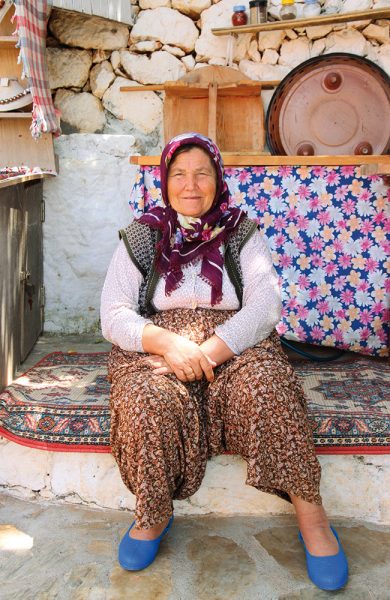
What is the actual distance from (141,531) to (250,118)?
101 inches

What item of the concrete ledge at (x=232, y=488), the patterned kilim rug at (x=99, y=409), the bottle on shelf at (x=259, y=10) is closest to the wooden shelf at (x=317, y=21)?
the bottle on shelf at (x=259, y=10)

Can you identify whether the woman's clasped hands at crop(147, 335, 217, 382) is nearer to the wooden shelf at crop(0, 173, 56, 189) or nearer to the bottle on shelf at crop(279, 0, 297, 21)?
the wooden shelf at crop(0, 173, 56, 189)

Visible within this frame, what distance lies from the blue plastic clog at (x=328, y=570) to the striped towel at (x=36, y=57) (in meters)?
2.54

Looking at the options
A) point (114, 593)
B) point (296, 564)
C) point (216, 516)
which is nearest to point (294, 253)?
point (216, 516)

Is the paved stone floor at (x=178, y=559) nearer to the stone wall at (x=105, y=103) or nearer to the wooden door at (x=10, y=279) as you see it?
the wooden door at (x=10, y=279)

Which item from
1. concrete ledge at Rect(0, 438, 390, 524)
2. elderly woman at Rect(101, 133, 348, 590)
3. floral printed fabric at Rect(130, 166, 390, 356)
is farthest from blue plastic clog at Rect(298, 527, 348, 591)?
floral printed fabric at Rect(130, 166, 390, 356)

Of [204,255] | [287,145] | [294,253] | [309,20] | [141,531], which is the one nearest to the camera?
[141,531]

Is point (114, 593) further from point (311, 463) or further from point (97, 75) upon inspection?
point (97, 75)

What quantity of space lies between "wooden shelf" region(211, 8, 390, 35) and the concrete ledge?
2343 mm

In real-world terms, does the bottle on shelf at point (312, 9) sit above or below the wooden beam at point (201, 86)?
above

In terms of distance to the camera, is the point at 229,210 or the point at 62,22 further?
the point at 62,22

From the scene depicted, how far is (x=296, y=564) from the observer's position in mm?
2000

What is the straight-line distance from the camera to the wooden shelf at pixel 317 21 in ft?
11.2

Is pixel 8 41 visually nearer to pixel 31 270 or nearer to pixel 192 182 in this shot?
pixel 31 270
